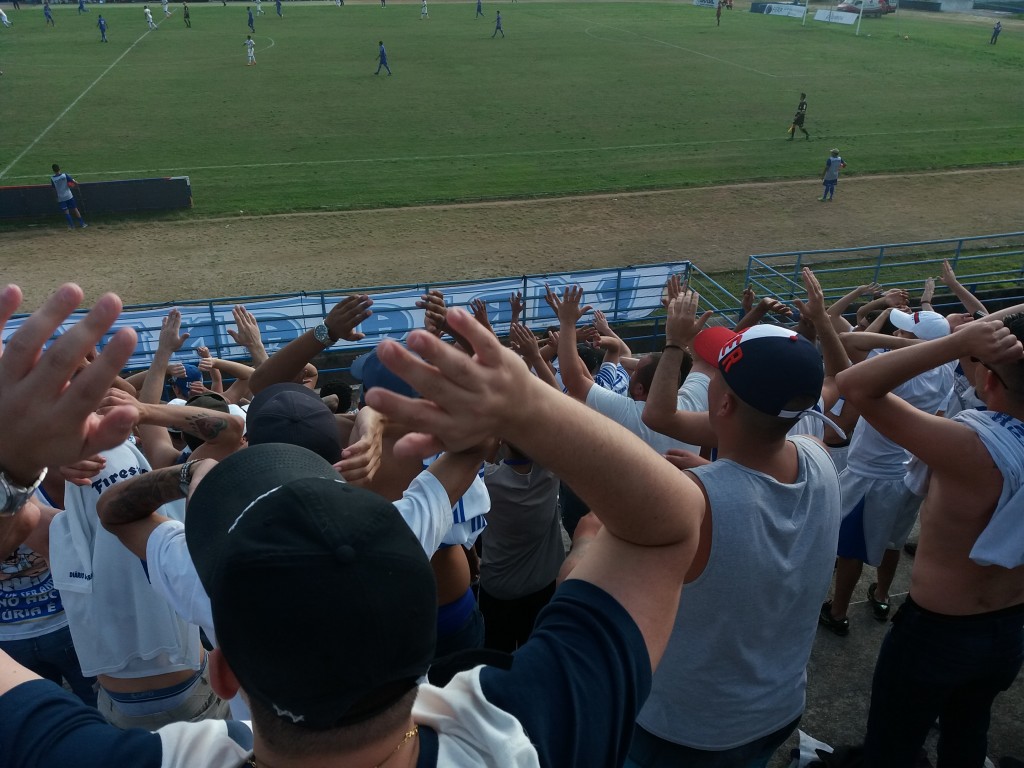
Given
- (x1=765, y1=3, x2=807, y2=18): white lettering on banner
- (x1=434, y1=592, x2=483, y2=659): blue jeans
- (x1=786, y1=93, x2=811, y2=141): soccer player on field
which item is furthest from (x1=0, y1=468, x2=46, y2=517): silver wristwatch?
(x1=765, y1=3, x2=807, y2=18): white lettering on banner

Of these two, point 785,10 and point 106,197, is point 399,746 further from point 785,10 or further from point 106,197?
point 785,10

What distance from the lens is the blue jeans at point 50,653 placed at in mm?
3549

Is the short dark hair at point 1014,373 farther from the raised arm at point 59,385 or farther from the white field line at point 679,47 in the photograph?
the white field line at point 679,47

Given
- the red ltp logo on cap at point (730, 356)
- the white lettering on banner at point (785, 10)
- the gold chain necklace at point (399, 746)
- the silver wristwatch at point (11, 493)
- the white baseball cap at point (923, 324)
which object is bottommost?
the white baseball cap at point (923, 324)

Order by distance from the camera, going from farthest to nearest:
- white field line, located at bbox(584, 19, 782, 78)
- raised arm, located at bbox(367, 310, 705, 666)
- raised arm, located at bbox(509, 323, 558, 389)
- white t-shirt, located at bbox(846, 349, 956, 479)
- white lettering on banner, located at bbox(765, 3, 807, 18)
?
white lettering on banner, located at bbox(765, 3, 807, 18) → white field line, located at bbox(584, 19, 782, 78) → white t-shirt, located at bbox(846, 349, 956, 479) → raised arm, located at bbox(509, 323, 558, 389) → raised arm, located at bbox(367, 310, 705, 666)

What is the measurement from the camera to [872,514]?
517 cm

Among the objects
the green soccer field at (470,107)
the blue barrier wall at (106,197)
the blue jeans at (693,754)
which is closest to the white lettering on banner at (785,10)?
the green soccer field at (470,107)

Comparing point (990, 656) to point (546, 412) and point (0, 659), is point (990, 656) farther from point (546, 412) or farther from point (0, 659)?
point (0, 659)

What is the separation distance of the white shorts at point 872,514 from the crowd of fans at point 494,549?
0.02 m

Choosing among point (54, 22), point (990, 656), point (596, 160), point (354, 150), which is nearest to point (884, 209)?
point (596, 160)

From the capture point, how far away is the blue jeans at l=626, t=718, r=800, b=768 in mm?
2740

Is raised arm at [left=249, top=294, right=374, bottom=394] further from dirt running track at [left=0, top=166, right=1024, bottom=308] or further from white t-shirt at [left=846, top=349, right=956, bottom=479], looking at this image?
dirt running track at [left=0, top=166, right=1024, bottom=308]

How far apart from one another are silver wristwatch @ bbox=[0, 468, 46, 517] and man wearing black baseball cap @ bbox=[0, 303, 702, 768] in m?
0.33

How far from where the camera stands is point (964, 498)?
312 cm
